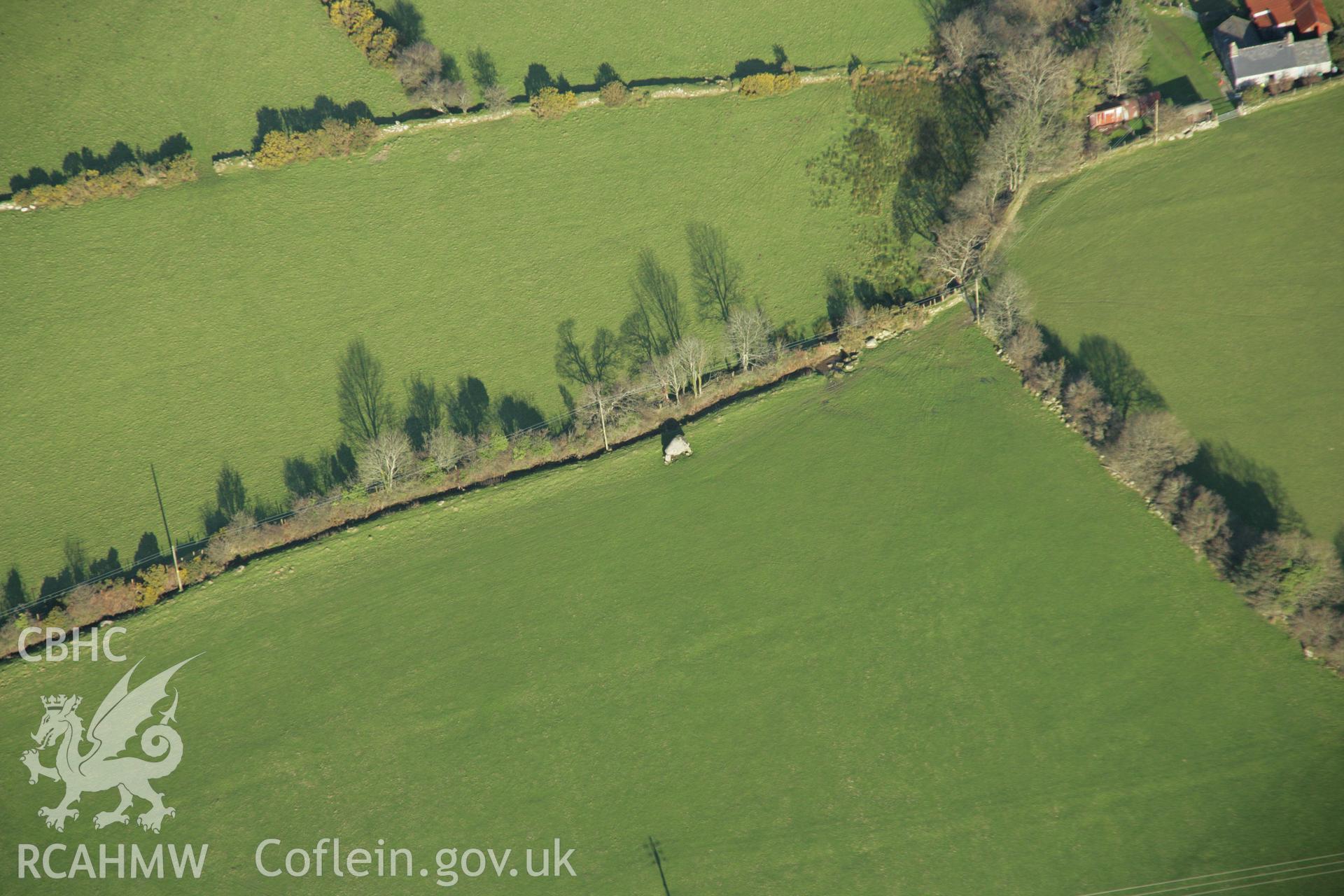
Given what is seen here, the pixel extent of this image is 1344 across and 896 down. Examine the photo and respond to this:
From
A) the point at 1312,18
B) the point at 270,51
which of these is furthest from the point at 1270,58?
the point at 270,51

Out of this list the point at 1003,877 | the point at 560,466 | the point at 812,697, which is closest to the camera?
the point at 1003,877

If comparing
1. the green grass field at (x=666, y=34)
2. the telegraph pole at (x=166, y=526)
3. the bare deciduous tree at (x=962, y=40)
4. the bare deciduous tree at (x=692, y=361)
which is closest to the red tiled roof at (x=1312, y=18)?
the bare deciduous tree at (x=962, y=40)

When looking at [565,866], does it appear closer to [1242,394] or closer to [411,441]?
[411,441]

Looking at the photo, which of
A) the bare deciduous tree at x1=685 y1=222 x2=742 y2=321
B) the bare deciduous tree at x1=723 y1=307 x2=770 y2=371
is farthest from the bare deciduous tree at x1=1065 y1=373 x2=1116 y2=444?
the bare deciduous tree at x1=685 y1=222 x2=742 y2=321

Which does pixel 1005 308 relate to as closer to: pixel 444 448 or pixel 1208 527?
pixel 1208 527

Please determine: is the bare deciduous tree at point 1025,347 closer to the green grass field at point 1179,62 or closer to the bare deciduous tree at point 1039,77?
the bare deciduous tree at point 1039,77

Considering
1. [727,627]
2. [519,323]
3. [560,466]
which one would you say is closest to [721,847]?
[727,627]
